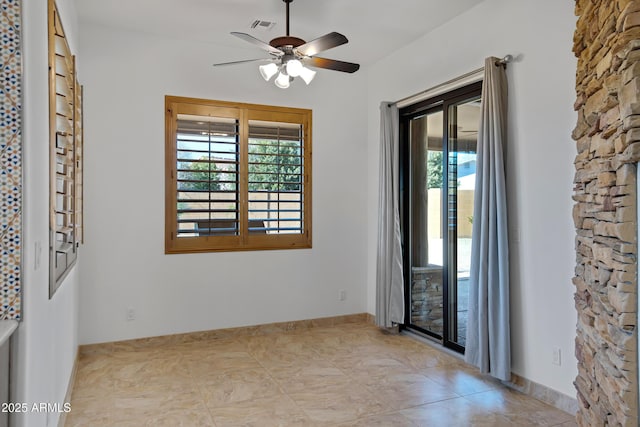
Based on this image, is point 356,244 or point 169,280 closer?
point 169,280

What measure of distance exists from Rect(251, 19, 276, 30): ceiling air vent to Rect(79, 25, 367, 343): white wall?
23.1 inches

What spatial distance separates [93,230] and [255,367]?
76.8 inches

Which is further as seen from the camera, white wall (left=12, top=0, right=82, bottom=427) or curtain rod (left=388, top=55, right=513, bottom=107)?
curtain rod (left=388, top=55, right=513, bottom=107)

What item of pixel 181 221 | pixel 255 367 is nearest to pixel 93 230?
pixel 181 221

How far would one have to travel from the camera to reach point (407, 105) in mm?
4699

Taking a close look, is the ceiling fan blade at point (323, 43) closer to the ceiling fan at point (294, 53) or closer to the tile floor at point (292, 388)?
the ceiling fan at point (294, 53)

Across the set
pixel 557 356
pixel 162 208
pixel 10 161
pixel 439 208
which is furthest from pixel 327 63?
pixel 557 356

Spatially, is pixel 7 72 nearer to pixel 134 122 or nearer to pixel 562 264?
pixel 134 122

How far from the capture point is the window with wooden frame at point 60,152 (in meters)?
2.19

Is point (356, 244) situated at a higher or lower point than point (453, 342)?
higher

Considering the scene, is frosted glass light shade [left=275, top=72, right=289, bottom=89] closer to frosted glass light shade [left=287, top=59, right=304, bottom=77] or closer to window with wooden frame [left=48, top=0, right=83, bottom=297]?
frosted glass light shade [left=287, top=59, right=304, bottom=77]

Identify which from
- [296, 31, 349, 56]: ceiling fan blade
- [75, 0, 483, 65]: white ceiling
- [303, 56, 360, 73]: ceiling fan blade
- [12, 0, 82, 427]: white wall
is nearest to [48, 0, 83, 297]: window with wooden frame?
[12, 0, 82, 427]: white wall

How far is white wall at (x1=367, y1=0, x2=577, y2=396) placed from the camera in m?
2.98

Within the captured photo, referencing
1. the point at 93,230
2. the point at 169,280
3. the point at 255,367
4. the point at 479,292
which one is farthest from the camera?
the point at 169,280
